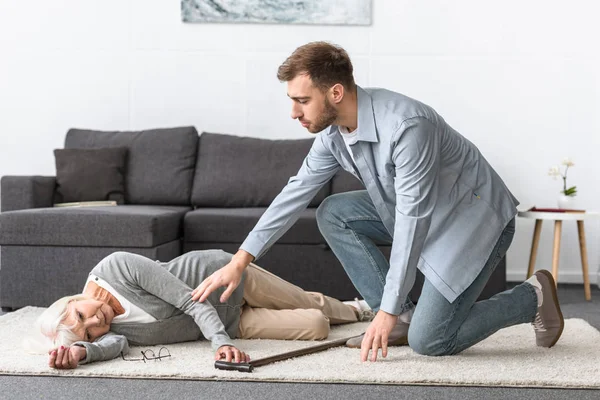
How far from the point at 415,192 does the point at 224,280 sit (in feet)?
2.08

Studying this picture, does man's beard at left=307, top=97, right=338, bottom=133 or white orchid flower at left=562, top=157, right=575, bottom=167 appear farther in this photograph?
white orchid flower at left=562, top=157, right=575, bottom=167

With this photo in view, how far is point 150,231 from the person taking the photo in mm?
3604

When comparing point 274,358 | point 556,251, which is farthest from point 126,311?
point 556,251

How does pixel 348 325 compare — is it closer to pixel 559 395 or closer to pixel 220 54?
pixel 559 395

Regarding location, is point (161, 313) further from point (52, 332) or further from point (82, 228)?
point (82, 228)

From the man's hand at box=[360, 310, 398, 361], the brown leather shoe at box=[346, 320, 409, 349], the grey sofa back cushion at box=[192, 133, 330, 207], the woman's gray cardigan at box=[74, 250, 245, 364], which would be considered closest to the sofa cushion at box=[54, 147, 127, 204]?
the grey sofa back cushion at box=[192, 133, 330, 207]

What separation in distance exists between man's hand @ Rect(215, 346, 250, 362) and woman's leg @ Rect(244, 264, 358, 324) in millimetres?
499

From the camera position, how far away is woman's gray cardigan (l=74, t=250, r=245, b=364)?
8.53ft

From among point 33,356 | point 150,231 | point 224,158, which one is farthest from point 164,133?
point 33,356

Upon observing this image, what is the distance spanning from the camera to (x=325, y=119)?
239 centimetres

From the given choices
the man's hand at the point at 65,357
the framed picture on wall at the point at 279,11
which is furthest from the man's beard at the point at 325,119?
the framed picture on wall at the point at 279,11

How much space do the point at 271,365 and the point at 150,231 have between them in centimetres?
132

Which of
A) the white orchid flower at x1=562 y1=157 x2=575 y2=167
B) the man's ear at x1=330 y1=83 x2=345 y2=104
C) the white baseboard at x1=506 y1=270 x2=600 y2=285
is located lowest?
the white baseboard at x1=506 y1=270 x2=600 y2=285

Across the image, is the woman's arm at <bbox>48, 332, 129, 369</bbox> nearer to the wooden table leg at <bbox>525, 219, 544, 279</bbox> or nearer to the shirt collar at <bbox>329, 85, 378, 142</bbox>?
the shirt collar at <bbox>329, 85, 378, 142</bbox>
